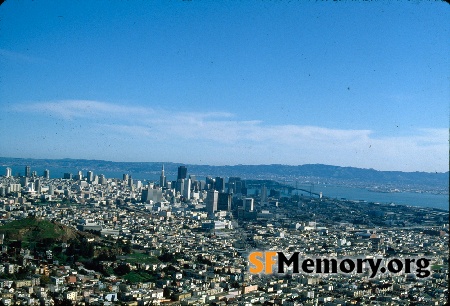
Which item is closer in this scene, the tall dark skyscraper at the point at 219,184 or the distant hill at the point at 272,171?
the tall dark skyscraper at the point at 219,184

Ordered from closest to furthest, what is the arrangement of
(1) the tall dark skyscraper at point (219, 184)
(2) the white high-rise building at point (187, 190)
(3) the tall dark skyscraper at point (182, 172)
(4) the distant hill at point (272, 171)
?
1. (2) the white high-rise building at point (187, 190)
2. (1) the tall dark skyscraper at point (219, 184)
3. (4) the distant hill at point (272, 171)
4. (3) the tall dark skyscraper at point (182, 172)

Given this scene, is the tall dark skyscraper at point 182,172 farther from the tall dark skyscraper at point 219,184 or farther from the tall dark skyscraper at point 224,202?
the tall dark skyscraper at point 224,202

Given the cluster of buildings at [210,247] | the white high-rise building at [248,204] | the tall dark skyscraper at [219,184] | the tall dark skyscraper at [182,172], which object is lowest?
the cluster of buildings at [210,247]

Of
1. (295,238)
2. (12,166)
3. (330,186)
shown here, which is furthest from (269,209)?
(12,166)

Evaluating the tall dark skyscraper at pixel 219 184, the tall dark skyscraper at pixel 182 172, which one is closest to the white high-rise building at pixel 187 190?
the tall dark skyscraper at pixel 219 184

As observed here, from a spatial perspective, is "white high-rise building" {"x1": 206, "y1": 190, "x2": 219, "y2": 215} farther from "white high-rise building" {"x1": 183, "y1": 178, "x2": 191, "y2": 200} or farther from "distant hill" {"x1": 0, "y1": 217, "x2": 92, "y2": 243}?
"distant hill" {"x1": 0, "y1": 217, "x2": 92, "y2": 243}

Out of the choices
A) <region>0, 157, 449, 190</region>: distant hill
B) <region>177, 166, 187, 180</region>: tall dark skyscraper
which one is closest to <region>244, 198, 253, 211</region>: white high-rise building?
<region>0, 157, 449, 190</region>: distant hill

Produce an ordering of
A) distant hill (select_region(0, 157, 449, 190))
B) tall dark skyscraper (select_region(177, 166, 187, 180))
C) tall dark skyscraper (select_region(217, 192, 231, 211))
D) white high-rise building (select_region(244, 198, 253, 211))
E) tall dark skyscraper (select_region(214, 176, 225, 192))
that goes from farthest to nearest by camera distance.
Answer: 1. tall dark skyscraper (select_region(177, 166, 187, 180))
2. distant hill (select_region(0, 157, 449, 190))
3. tall dark skyscraper (select_region(214, 176, 225, 192))
4. tall dark skyscraper (select_region(217, 192, 231, 211))
5. white high-rise building (select_region(244, 198, 253, 211))

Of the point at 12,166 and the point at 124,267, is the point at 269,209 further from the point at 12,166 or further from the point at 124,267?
the point at 12,166
